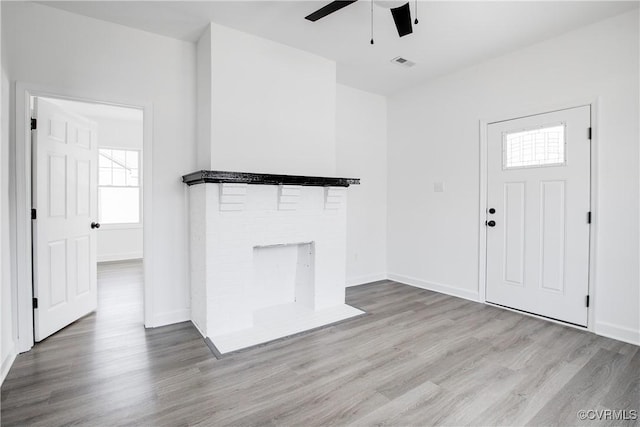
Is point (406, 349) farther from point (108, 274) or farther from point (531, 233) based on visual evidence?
point (108, 274)

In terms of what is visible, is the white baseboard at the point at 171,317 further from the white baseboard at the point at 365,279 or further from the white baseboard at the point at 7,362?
the white baseboard at the point at 365,279

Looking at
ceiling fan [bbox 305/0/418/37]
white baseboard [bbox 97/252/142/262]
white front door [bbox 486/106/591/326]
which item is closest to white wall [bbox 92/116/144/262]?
white baseboard [bbox 97/252/142/262]

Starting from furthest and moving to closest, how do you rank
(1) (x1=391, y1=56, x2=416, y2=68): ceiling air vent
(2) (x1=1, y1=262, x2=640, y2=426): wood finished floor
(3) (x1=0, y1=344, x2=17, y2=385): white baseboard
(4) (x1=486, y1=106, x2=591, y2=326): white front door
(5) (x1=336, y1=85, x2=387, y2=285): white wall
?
1. (5) (x1=336, y1=85, x2=387, y2=285): white wall
2. (1) (x1=391, y1=56, x2=416, y2=68): ceiling air vent
3. (4) (x1=486, y1=106, x2=591, y2=326): white front door
4. (3) (x1=0, y1=344, x2=17, y2=385): white baseboard
5. (2) (x1=1, y1=262, x2=640, y2=426): wood finished floor

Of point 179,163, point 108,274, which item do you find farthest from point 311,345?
point 108,274

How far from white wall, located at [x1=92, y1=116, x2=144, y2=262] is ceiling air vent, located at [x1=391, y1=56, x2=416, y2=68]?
545cm

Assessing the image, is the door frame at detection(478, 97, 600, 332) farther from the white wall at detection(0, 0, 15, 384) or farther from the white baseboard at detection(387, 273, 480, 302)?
the white wall at detection(0, 0, 15, 384)

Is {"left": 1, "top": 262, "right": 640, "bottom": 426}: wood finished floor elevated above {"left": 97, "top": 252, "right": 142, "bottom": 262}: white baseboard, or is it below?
below

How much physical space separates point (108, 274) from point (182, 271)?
2879 millimetres

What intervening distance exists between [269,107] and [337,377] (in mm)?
2467

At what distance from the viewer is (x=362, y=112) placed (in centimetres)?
462

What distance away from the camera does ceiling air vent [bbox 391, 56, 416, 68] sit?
3619 millimetres

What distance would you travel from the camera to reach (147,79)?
10.0 ft

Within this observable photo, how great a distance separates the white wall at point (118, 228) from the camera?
6379 millimetres

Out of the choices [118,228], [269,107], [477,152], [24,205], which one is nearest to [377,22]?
[269,107]
